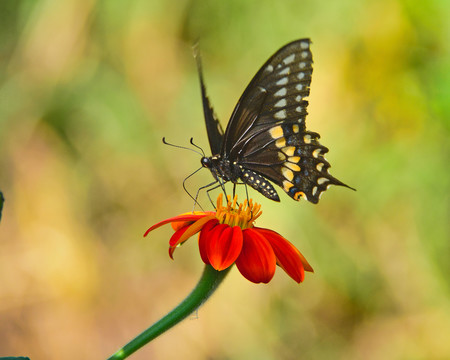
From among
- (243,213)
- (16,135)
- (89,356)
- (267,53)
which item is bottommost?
(89,356)

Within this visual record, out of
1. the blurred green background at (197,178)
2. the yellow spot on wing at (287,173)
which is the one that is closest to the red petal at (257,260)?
the yellow spot on wing at (287,173)

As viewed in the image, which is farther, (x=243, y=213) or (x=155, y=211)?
(x=155, y=211)

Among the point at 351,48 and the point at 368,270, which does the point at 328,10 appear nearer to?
the point at 351,48

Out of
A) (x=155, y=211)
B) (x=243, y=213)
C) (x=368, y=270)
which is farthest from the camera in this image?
(x=155, y=211)

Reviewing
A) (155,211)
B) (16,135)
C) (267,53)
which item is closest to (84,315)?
(155,211)

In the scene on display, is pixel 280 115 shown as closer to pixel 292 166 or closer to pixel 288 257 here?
pixel 292 166

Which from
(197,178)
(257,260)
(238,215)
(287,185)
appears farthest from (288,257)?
(197,178)

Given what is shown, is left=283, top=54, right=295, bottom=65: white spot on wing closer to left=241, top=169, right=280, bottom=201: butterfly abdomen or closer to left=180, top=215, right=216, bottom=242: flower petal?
left=241, top=169, right=280, bottom=201: butterfly abdomen
